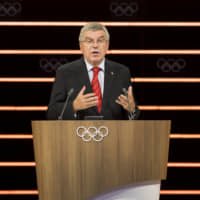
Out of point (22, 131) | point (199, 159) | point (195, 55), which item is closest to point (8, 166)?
point (22, 131)

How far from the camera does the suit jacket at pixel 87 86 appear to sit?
2.14 metres

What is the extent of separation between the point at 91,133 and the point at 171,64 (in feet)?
5.85

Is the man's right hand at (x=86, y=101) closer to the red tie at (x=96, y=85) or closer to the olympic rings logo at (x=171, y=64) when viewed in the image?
the red tie at (x=96, y=85)

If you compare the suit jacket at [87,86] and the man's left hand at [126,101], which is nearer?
the man's left hand at [126,101]

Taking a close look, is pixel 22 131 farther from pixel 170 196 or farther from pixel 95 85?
pixel 170 196

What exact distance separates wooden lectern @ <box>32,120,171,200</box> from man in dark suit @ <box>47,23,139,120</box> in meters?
0.38

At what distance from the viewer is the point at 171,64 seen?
3223 millimetres

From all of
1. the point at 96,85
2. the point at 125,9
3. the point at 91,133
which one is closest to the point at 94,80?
the point at 96,85

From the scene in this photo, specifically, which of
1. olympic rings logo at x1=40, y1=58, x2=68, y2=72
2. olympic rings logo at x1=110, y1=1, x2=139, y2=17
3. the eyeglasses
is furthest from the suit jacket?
olympic rings logo at x1=110, y1=1, x2=139, y2=17

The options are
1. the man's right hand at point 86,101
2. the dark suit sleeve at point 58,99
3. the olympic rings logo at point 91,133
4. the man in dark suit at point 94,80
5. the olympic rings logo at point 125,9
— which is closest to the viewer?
the olympic rings logo at point 91,133

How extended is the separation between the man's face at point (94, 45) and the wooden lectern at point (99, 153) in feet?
2.10

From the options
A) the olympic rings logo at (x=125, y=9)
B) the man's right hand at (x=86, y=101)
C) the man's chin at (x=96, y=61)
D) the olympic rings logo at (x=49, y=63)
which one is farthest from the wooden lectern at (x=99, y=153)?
the olympic rings logo at (x=125, y=9)

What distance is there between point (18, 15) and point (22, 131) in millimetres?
1129

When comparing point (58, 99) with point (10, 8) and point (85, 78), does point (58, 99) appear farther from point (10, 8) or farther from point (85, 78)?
point (10, 8)
